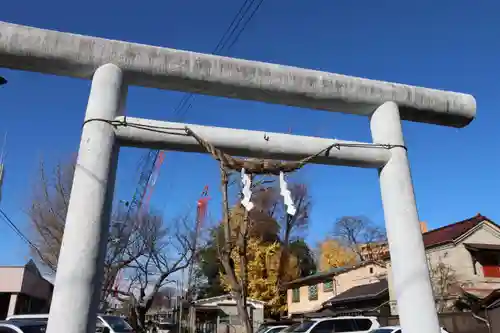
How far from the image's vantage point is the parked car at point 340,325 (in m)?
13.2

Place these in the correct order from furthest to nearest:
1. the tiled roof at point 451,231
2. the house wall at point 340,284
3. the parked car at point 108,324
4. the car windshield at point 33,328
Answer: the house wall at point 340,284
the tiled roof at point 451,231
the parked car at point 108,324
the car windshield at point 33,328

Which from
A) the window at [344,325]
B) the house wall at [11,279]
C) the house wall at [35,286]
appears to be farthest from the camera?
the house wall at [35,286]

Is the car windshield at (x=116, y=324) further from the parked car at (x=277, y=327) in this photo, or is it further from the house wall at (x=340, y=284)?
the house wall at (x=340, y=284)

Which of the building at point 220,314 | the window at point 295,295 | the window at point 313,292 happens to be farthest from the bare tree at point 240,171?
the window at point 295,295

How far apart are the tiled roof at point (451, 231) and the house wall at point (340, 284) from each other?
3.29 m

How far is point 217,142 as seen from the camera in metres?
3.95

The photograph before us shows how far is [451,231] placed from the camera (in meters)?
20.9

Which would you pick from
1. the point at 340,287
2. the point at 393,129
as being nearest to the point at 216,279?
the point at 340,287

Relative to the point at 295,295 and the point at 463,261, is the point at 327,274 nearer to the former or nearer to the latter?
the point at 295,295

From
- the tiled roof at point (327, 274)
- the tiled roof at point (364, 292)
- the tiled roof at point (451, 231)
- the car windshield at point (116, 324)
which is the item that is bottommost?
the car windshield at point (116, 324)

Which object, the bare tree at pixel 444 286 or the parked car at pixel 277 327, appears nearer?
the parked car at pixel 277 327

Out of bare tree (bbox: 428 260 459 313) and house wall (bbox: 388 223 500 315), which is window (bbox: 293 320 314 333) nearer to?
house wall (bbox: 388 223 500 315)

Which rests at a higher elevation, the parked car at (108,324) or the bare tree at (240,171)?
the bare tree at (240,171)

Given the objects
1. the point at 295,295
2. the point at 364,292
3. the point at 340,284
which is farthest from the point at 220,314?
the point at 364,292
